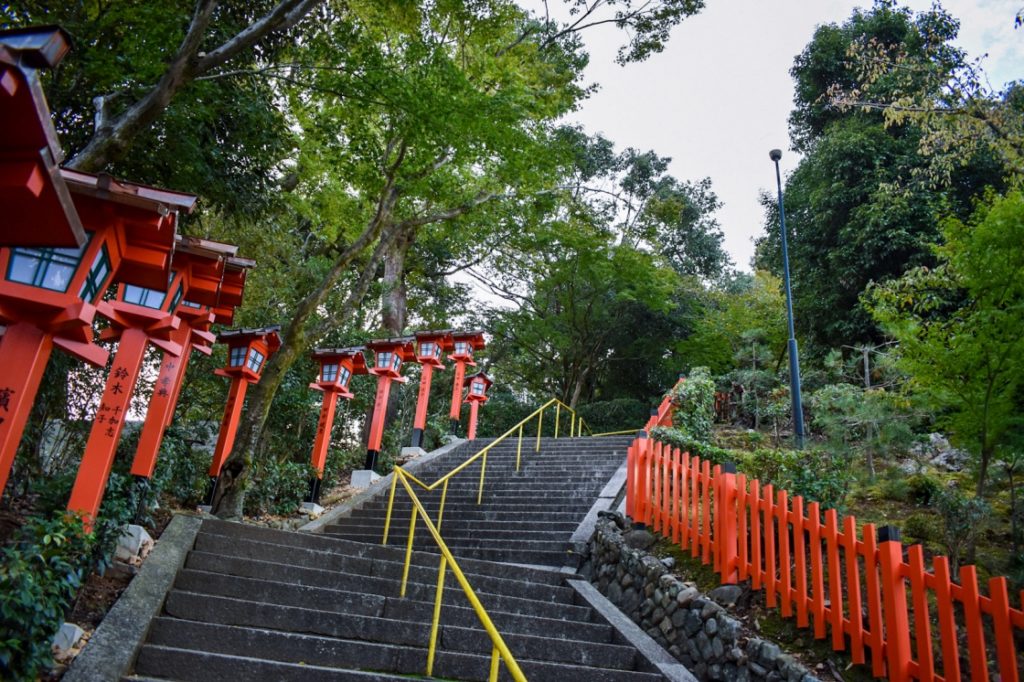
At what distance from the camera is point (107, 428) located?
17.5 feet

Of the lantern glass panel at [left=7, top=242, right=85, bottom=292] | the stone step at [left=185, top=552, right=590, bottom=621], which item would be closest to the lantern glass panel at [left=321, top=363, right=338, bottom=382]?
the stone step at [left=185, top=552, right=590, bottom=621]

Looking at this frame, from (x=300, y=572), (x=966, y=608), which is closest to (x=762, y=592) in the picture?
(x=966, y=608)

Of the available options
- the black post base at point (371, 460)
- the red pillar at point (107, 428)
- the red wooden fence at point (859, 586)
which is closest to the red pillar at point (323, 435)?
the black post base at point (371, 460)

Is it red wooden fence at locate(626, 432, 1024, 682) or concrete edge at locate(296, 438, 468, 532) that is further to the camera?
concrete edge at locate(296, 438, 468, 532)

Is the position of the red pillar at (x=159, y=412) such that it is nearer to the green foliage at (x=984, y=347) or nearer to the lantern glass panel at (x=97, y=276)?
the lantern glass panel at (x=97, y=276)

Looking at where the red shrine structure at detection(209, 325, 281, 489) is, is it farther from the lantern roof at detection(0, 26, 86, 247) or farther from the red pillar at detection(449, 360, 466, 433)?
the lantern roof at detection(0, 26, 86, 247)

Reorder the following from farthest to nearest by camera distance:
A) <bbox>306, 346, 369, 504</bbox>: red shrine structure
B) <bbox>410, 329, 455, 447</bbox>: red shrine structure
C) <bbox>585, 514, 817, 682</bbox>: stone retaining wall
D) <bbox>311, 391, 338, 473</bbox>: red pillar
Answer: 1. <bbox>410, 329, 455, 447</bbox>: red shrine structure
2. <bbox>306, 346, 369, 504</bbox>: red shrine structure
3. <bbox>311, 391, 338, 473</bbox>: red pillar
4. <bbox>585, 514, 817, 682</bbox>: stone retaining wall

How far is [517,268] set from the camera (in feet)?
76.9

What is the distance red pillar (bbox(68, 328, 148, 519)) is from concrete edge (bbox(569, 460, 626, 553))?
4976 mm

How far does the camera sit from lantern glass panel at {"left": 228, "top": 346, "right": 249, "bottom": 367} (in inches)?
380

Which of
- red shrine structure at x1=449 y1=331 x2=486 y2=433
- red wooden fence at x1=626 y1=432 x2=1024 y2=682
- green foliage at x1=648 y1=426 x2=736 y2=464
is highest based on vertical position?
red shrine structure at x1=449 y1=331 x2=486 y2=433

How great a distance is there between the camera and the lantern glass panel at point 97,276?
459 centimetres

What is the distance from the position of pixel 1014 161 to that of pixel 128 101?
12153mm

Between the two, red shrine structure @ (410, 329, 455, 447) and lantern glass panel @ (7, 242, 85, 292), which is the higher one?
red shrine structure @ (410, 329, 455, 447)
